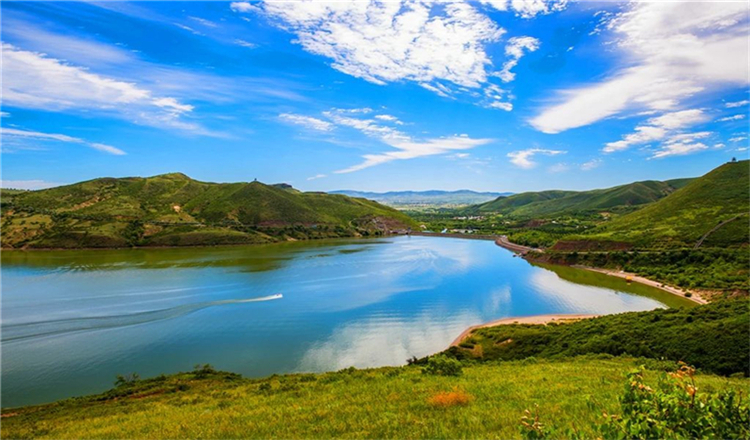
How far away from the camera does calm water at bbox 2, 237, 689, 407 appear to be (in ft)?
97.3

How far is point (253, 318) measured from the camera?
41781 millimetres

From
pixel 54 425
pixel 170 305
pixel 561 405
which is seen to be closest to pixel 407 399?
pixel 561 405

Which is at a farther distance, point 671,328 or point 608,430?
point 671,328

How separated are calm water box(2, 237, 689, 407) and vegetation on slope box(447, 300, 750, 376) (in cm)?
629

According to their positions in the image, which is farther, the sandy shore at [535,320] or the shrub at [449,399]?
the sandy shore at [535,320]

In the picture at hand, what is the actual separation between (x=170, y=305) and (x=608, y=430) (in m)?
51.4

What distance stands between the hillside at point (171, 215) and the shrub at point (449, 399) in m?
114

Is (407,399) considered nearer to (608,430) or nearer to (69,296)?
(608,430)

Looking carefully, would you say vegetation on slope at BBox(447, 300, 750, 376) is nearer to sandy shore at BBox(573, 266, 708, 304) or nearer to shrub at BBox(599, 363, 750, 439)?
shrub at BBox(599, 363, 750, 439)

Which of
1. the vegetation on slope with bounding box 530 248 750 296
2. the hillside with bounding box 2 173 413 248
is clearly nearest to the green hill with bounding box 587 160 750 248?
the vegetation on slope with bounding box 530 248 750 296

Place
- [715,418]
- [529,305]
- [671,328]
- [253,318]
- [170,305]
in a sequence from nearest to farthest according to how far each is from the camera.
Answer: [715,418], [671,328], [253,318], [170,305], [529,305]

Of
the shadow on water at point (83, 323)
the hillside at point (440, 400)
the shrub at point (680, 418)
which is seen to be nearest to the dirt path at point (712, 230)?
the hillside at point (440, 400)

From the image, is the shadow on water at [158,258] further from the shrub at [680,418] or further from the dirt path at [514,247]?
the shrub at [680,418]

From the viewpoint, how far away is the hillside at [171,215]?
10469cm
